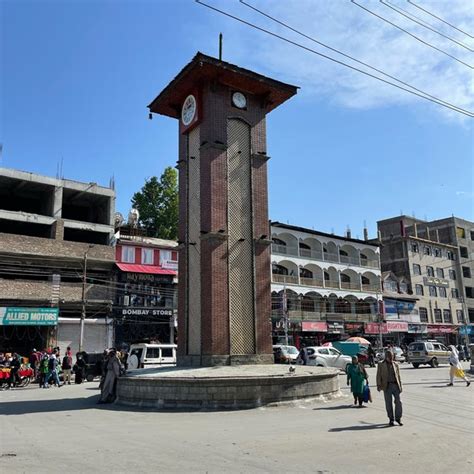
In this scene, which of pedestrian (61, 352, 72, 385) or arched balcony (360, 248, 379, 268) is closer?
pedestrian (61, 352, 72, 385)

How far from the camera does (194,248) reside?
55.4 ft

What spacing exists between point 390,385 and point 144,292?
29.8 m

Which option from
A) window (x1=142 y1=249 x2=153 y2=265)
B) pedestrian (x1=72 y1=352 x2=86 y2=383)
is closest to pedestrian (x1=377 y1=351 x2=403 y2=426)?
pedestrian (x1=72 y1=352 x2=86 y2=383)

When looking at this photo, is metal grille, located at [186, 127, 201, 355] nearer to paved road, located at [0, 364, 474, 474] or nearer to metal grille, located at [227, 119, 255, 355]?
metal grille, located at [227, 119, 255, 355]

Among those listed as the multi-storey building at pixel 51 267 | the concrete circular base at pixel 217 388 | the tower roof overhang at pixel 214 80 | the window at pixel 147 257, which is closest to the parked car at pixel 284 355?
the multi-storey building at pixel 51 267

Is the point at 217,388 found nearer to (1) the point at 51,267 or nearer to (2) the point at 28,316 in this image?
(2) the point at 28,316

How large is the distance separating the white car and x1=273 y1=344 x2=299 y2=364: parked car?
4.89 ft

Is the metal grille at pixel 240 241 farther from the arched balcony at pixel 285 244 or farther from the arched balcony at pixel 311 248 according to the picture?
the arched balcony at pixel 311 248

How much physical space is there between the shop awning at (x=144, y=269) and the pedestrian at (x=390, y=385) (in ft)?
96.3

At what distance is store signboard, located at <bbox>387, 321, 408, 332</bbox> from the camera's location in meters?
53.3

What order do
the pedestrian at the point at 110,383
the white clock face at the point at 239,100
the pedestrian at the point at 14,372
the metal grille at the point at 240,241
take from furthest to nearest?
the pedestrian at the point at 14,372 → the white clock face at the point at 239,100 → the metal grille at the point at 240,241 → the pedestrian at the point at 110,383

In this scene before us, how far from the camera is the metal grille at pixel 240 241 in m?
16.0

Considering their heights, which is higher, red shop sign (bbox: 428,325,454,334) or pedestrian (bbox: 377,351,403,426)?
red shop sign (bbox: 428,325,454,334)

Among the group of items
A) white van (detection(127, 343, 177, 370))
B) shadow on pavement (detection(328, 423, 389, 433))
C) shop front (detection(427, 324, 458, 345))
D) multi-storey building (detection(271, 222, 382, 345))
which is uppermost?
multi-storey building (detection(271, 222, 382, 345))
